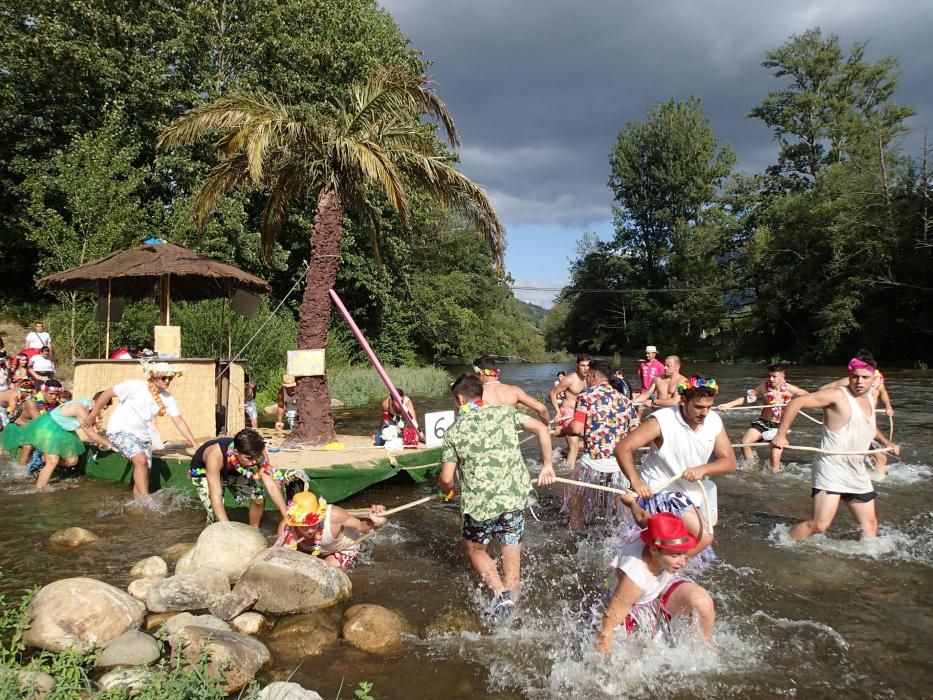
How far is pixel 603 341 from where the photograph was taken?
72.1m

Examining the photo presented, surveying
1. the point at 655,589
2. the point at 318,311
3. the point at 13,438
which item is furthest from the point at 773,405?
the point at 13,438

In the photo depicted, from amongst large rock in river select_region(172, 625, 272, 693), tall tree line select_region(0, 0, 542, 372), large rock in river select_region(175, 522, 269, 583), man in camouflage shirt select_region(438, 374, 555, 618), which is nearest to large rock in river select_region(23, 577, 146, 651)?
large rock in river select_region(172, 625, 272, 693)

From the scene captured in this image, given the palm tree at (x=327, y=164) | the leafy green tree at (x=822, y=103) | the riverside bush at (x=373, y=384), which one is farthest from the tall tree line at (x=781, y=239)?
the palm tree at (x=327, y=164)

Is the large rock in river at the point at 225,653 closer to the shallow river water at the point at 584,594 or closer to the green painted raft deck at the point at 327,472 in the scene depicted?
the shallow river water at the point at 584,594

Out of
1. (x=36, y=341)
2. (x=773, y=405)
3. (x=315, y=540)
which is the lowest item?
(x=315, y=540)

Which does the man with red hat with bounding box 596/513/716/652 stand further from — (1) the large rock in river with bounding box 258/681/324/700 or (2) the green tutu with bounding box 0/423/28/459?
(2) the green tutu with bounding box 0/423/28/459

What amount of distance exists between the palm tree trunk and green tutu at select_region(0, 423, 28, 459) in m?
4.14

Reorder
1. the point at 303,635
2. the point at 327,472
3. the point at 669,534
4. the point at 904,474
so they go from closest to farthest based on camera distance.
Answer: the point at 669,534 → the point at 303,635 → the point at 327,472 → the point at 904,474

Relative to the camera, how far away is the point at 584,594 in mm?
6059

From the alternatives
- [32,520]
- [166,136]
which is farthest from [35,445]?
[166,136]

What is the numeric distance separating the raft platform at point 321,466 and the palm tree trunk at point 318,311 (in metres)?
0.54

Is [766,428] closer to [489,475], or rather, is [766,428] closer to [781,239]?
[489,475]

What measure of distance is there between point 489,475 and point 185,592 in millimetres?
2772

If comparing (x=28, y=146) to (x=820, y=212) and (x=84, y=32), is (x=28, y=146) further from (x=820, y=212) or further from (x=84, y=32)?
(x=820, y=212)
